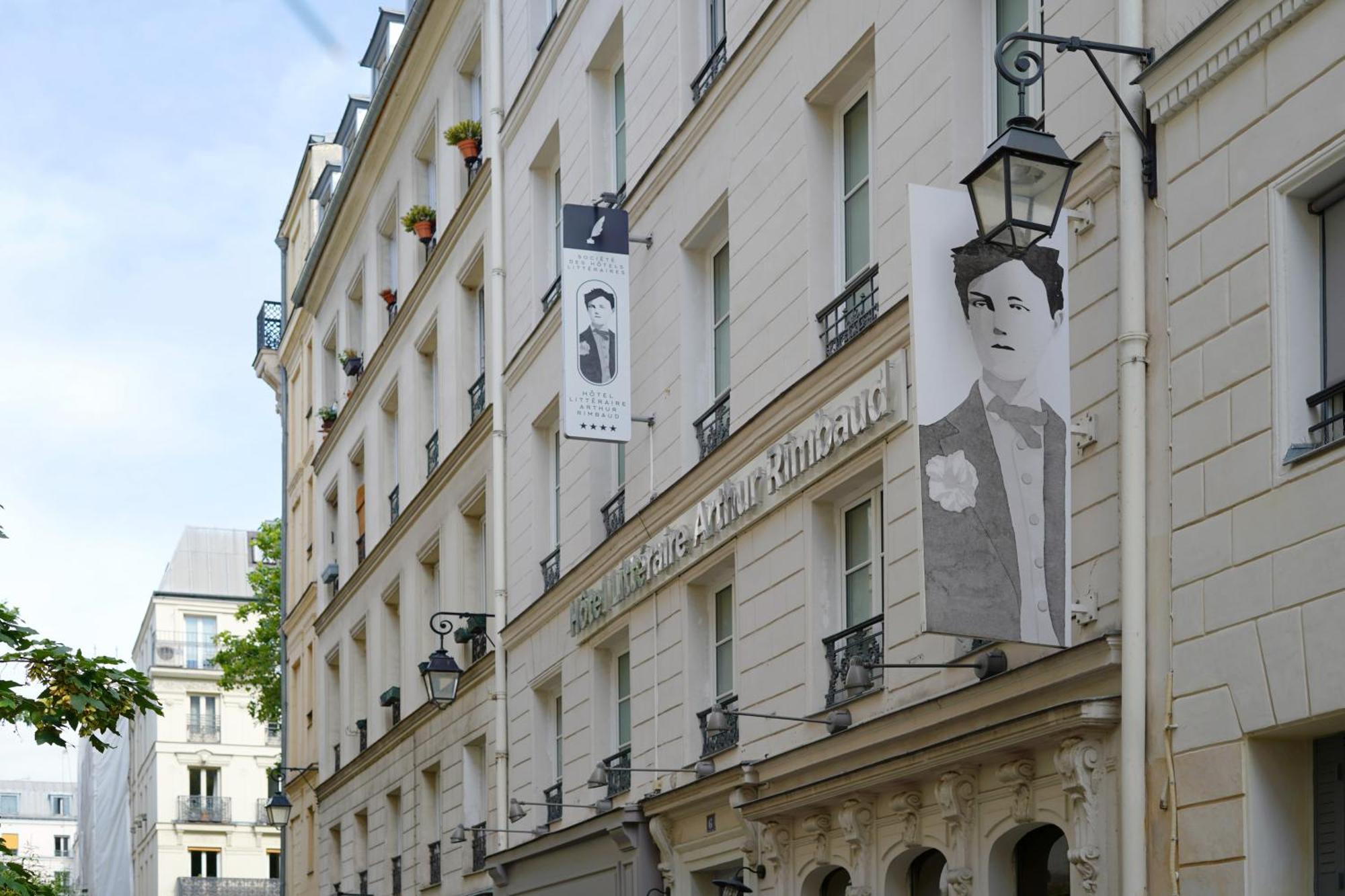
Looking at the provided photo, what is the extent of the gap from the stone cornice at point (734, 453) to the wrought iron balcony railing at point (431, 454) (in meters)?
6.36

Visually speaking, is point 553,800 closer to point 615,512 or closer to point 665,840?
Answer: point 615,512

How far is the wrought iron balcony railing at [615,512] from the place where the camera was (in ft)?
63.6

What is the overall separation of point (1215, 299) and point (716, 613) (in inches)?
322

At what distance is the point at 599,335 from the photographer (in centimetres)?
1884

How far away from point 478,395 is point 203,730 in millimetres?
55072

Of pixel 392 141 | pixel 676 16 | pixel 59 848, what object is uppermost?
pixel 392 141

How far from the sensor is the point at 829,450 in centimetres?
1409

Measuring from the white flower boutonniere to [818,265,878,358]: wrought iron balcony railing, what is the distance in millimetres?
3278

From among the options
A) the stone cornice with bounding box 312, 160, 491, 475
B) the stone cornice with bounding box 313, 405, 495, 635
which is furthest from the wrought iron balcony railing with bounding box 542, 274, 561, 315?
the stone cornice with bounding box 312, 160, 491, 475

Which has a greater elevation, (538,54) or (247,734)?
(538,54)

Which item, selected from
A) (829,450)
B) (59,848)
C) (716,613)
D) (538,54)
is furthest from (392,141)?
(59,848)

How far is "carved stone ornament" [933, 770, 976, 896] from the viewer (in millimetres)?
11859

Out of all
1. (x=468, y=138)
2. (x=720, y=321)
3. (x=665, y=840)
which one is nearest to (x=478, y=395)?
(x=468, y=138)

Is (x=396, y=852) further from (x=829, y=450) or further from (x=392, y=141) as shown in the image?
(x=829, y=450)
